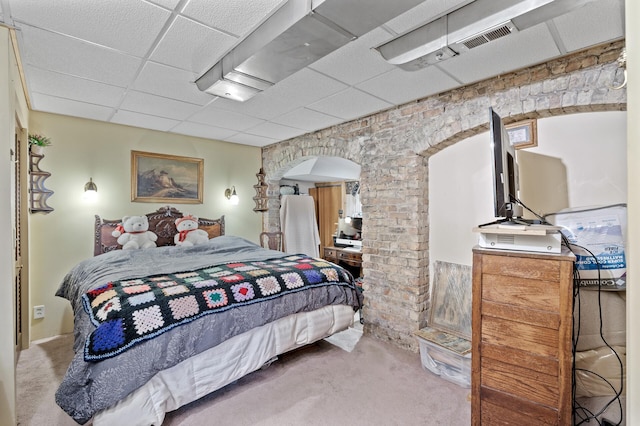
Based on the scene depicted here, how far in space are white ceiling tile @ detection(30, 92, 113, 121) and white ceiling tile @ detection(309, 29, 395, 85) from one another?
253 cm

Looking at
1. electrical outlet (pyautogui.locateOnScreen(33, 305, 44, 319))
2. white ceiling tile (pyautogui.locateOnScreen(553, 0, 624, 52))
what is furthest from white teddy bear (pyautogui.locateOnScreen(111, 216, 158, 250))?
white ceiling tile (pyautogui.locateOnScreen(553, 0, 624, 52))

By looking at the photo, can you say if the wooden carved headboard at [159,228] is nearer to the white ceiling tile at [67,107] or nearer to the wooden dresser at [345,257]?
the white ceiling tile at [67,107]

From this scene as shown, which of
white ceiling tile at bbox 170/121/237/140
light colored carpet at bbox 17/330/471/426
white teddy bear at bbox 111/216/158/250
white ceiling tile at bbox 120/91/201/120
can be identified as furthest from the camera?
white ceiling tile at bbox 170/121/237/140

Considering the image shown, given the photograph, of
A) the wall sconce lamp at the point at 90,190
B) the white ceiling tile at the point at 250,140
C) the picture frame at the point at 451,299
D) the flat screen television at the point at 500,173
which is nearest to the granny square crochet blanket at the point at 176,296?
the picture frame at the point at 451,299

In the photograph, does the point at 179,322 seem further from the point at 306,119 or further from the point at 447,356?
the point at 306,119

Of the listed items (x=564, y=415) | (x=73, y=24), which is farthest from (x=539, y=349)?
(x=73, y=24)

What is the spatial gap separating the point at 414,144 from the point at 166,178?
10.9 ft

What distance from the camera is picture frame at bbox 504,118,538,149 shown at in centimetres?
246

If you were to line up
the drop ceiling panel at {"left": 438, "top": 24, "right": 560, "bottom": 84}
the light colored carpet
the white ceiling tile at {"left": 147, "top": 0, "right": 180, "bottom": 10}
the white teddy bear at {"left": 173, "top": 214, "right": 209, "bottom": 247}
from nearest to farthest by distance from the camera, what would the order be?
the white ceiling tile at {"left": 147, "top": 0, "right": 180, "bottom": 10}, the drop ceiling panel at {"left": 438, "top": 24, "right": 560, "bottom": 84}, the light colored carpet, the white teddy bear at {"left": 173, "top": 214, "right": 209, "bottom": 247}

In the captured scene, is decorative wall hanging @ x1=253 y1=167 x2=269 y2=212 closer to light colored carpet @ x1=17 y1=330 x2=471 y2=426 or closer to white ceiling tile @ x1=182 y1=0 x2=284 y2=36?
light colored carpet @ x1=17 y1=330 x2=471 y2=426

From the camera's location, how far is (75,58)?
2.19 metres

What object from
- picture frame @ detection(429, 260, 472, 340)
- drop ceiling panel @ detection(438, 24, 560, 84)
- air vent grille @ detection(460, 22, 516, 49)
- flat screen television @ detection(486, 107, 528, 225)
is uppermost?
drop ceiling panel @ detection(438, 24, 560, 84)

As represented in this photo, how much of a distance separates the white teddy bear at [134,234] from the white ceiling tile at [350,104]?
2.64 metres

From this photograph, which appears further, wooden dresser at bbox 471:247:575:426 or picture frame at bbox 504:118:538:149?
picture frame at bbox 504:118:538:149
